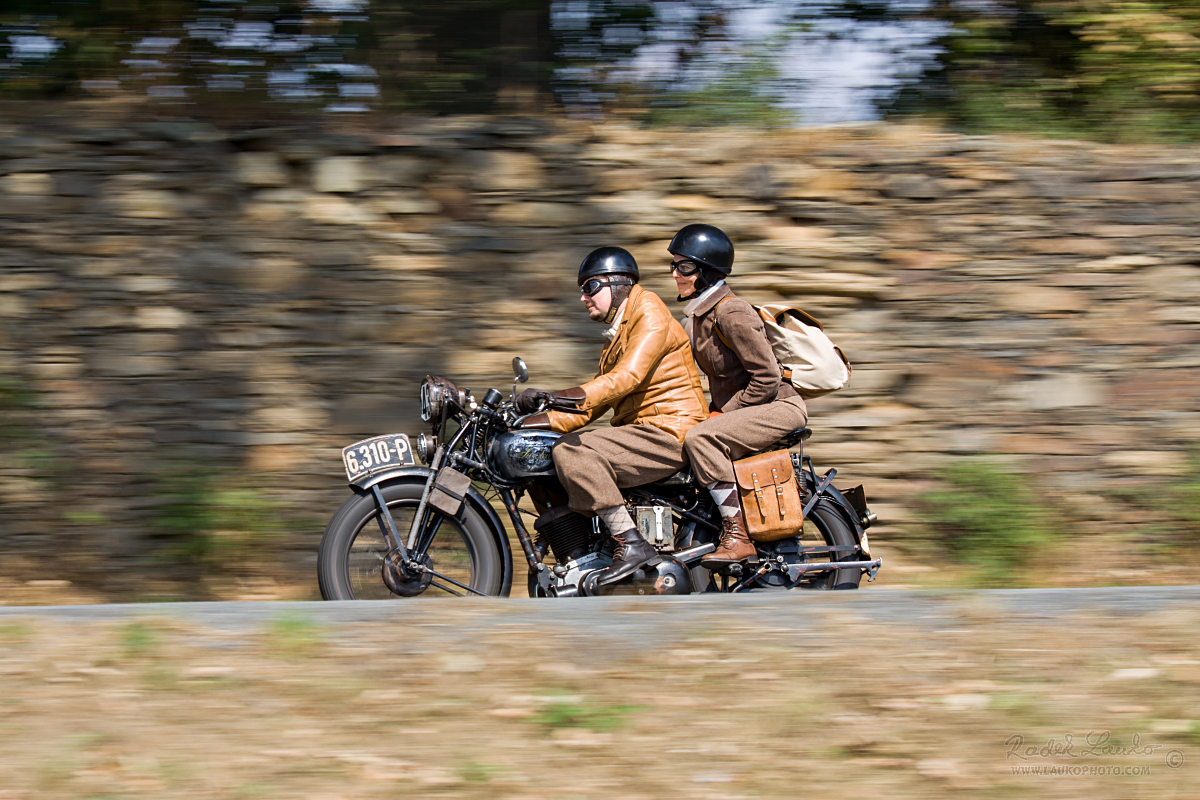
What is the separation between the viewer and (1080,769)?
296 cm

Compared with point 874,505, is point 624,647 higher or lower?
higher

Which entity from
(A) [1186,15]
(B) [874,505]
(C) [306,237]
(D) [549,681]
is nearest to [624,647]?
(D) [549,681]

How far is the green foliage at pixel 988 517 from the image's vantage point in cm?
656

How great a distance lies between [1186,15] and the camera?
7660 mm

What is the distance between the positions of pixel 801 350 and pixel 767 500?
756 mm

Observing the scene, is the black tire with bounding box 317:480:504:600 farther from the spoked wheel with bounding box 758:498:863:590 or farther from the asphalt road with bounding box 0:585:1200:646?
the spoked wheel with bounding box 758:498:863:590

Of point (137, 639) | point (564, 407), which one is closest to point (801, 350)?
point (564, 407)

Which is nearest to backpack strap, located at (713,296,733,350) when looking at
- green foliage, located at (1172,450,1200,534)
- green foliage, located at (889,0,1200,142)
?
green foliage, located at (889,0,1200,142)

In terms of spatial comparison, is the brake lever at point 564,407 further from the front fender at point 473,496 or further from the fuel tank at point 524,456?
the front fender at point 473,496

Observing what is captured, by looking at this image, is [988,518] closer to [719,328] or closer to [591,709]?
[719,328]

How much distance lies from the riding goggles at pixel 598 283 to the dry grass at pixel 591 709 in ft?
6.71

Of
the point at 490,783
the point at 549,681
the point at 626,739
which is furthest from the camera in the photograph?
the point at 549,681

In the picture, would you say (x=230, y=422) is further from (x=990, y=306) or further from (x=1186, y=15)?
(x=1186, y=15)

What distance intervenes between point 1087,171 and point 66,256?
6222 millimetres
